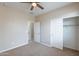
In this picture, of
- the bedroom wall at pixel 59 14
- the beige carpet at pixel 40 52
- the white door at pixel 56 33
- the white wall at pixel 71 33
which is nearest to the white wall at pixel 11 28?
the beige carpet at pixel 40 52

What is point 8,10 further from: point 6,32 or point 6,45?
point 6,45

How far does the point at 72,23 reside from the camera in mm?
5195

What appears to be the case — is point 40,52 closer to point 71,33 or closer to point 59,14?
point 71,33

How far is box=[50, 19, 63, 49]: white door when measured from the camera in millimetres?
5148

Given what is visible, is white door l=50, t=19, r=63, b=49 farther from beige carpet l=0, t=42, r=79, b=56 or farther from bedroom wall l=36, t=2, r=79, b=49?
beige carpet l=0, t=42, r=79, b=56

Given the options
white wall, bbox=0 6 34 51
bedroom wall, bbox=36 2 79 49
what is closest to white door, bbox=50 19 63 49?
bedroom wall, bbox=36 2 79 49

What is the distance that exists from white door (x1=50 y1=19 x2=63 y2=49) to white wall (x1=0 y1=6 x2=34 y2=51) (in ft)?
6.56

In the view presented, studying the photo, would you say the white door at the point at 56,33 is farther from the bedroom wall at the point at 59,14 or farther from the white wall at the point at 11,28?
the white wall at the point at 11,28

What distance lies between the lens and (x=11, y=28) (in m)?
5.12

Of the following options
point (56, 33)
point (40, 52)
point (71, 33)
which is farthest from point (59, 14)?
point (40, 52)

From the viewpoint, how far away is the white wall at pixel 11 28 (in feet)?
15.2

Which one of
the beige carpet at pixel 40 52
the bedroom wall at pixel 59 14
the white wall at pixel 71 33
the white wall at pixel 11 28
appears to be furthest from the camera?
the white wall at pixel 71 33

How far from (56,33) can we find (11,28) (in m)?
2.61

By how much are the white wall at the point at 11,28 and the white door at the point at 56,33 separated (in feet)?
6.56
